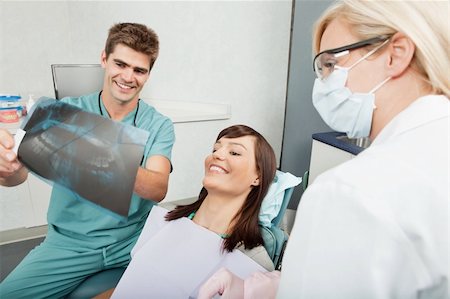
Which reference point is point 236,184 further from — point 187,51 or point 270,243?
point 187,51

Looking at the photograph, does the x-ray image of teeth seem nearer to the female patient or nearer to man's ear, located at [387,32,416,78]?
the female patient

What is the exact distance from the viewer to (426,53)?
1.75 feet

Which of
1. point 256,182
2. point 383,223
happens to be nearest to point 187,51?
point 256,182

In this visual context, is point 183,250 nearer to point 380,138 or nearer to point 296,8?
point 380,138

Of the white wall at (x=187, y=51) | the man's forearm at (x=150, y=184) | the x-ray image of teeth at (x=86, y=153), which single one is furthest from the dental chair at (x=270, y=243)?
the white wall at (x=187, y=51)

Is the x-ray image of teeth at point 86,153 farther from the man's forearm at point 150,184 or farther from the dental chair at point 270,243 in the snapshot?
the dental chair at point 270,243

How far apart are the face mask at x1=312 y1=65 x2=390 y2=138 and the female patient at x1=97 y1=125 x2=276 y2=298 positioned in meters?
0.32

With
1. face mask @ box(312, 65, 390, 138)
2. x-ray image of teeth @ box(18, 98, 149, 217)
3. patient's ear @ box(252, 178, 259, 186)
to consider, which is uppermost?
face mask @ box(312, 65, 390, 138)

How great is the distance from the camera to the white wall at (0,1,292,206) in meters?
1.84

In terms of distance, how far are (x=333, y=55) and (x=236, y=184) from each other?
1.65 ft

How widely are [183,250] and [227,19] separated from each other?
137 centimetres

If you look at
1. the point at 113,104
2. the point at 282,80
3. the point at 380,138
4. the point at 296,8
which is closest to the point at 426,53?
the point at 380,138

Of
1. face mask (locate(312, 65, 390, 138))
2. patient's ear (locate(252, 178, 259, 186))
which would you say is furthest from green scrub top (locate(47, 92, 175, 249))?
face mask (locate(312, 65, 390, 138))

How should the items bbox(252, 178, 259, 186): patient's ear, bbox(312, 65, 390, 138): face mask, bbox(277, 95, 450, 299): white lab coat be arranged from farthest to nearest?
bbox(252, 178, 259, 186): patient's ear < bbox(312, 65, 390, 138): face mask < bbox(277, 95, 450, 299): white lab coat
